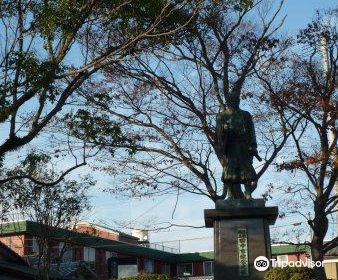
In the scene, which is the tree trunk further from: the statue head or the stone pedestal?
the statue head

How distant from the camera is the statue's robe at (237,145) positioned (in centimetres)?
1136

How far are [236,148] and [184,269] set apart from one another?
32.4 meters

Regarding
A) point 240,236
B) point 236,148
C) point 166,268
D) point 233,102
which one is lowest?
point 166,268

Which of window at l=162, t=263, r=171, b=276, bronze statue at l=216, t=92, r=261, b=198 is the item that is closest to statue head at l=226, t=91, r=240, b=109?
bronze statue at l=216, t=92, r=261, b=198

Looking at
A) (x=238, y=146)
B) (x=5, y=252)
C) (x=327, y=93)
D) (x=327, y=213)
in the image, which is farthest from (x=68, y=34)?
(x=5, y=252)

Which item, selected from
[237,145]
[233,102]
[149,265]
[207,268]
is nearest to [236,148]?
[237,145]

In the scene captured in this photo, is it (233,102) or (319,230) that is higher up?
(233,102)

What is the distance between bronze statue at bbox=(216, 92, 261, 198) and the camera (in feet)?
37.2

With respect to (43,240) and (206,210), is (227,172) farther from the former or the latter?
(43,240)

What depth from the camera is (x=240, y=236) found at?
1059 cm

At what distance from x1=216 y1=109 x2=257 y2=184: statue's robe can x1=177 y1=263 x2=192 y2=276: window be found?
3134 centimetres

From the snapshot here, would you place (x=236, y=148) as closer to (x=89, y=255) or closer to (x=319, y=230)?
(x=319, y=230)

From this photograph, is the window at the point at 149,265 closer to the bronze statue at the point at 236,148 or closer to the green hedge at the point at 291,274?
the bronze statue at the point at 236,148

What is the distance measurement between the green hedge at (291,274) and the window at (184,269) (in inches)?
1308
